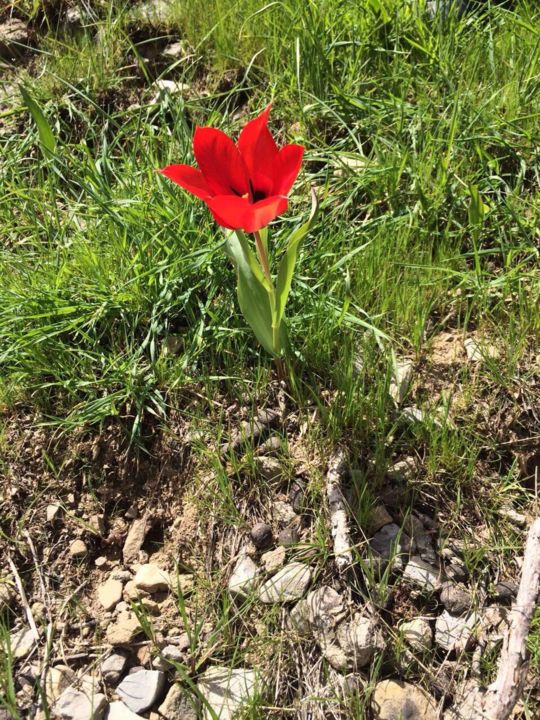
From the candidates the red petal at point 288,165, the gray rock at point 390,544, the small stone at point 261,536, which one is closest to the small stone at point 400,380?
the gray rock at point 390,544

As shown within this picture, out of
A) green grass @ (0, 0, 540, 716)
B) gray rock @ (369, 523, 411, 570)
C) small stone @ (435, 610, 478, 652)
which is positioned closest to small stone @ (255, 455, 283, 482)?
green grass @ (0, 0, 540, 716)

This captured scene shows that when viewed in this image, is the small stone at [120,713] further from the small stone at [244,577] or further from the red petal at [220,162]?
the red petal at [220,162]

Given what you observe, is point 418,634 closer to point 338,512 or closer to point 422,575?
point 422,575

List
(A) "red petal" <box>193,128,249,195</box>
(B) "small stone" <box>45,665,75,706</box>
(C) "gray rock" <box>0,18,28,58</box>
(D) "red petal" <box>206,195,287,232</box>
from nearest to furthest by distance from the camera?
(D) "red petal" <box>206,195,287,232</box>, (A) "red petal" <box>193,128,249,195</box>, (B) "small stone" <box>45,665,75,706</box>, (C) "gray rock" <box>0,18,28,58</box>

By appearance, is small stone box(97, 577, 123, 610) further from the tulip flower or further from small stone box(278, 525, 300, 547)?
the tulip flower

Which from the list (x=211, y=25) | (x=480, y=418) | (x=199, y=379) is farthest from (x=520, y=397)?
(x=211, y=25)
